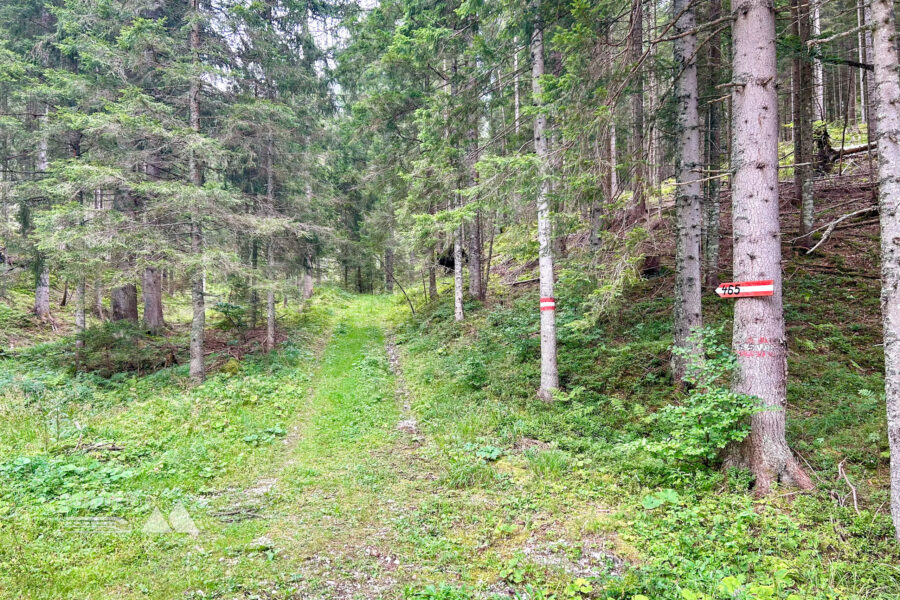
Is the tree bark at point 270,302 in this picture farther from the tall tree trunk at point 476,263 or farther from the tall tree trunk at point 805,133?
the tall tree trunk at point 805,133

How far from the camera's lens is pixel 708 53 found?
895 cm

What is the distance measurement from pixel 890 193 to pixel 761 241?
3.60ft

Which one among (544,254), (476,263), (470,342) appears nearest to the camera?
(544,254)

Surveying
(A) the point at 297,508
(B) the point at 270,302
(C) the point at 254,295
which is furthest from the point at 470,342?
(C) the point at 254,295

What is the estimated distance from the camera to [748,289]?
459cm

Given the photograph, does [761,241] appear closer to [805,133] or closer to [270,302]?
[805,133]

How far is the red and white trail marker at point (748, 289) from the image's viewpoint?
451cm

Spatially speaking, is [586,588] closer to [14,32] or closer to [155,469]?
[155,469]

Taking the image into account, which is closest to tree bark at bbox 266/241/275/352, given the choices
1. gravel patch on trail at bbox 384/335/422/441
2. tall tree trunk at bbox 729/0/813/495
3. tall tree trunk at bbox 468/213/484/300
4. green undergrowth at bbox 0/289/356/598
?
green undergrowth at bbox 0/289/356/598

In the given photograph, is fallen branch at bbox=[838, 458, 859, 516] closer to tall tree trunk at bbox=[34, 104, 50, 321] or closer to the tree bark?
the tree bark

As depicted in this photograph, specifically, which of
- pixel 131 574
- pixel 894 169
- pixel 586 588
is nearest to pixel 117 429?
pixel 131 574

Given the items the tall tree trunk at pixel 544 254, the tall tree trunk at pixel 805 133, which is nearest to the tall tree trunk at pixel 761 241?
the tall tree trunk at pixel 544 254

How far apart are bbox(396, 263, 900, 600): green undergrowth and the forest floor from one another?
0.09 ft

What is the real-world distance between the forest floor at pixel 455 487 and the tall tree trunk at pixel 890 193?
1.14 meters
